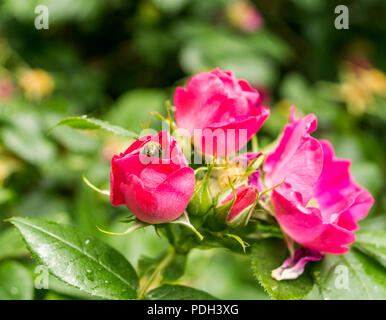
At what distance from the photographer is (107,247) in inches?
31.0

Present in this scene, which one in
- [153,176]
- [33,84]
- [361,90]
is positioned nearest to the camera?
[153,176]

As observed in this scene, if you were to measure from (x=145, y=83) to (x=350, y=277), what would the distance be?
6.29ft

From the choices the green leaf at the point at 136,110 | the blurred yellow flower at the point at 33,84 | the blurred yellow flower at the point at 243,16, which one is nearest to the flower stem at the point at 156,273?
the green leaf at the point at 136,110

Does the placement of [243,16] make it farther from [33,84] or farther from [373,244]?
[373,244]

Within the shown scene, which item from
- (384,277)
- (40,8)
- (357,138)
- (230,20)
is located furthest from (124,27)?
(384,277)

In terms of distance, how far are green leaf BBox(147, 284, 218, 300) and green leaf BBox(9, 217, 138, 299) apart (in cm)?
4

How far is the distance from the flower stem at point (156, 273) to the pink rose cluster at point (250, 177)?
0.17 meters

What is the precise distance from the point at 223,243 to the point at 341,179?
0.87 feet

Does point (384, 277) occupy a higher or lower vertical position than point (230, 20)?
lower

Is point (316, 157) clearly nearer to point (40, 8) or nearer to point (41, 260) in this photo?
point (41, 260)

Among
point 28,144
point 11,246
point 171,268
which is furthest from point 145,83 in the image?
point 171,268

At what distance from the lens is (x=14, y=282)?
3.10 feet

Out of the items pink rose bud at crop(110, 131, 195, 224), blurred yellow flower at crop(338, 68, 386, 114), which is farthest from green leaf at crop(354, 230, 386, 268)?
blurred yellow flower at crop(338, 68, 386, 114)

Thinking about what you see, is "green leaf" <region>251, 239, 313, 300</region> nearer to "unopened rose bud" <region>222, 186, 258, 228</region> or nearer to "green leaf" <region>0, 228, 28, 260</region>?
"unopened rose bud" <region>222, 186, 258, 228</region>
